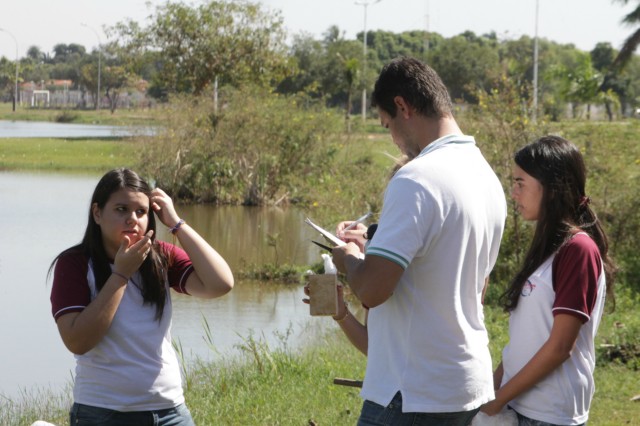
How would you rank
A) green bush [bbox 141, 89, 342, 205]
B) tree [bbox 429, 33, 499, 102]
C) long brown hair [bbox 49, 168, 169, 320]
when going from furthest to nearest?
tree [bbox 429, 33, 499, 102] < green bush [bbox 141, 89, 342, 205] < long brown hair [bbox 49, 168, 169, 320]

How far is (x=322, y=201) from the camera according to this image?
47.6ft

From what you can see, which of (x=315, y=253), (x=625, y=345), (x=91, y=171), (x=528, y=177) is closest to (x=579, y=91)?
(x=91, y=171)

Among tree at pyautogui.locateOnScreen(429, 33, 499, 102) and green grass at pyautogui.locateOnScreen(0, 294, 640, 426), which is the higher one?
tree at pyautogui.locateOnScreen(429, 33, 499, 102)

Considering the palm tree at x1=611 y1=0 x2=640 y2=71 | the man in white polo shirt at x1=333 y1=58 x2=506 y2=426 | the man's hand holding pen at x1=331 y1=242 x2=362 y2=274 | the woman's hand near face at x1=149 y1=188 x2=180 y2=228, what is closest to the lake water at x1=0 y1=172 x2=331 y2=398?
the woman's hand near face at x1=149 y1=188 x2=180 y2=228

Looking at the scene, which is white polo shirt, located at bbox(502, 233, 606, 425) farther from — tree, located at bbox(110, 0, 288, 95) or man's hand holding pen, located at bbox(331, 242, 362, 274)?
tree, located at bbox(110, 0, 288, 95)

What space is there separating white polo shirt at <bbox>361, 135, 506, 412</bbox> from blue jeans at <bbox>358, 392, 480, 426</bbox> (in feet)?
0.09

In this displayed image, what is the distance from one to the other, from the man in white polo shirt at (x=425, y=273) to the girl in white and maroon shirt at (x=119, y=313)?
0.79 m

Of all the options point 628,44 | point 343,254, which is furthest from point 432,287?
point 628,44

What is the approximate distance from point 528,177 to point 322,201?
10842 millimetres

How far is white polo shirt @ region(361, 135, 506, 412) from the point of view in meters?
2.86

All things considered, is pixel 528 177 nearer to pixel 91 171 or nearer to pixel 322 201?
pixel 322 201

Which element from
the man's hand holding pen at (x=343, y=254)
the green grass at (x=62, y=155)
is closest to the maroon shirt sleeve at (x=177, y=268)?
the man's hand holding pen at (x=343, y=254)

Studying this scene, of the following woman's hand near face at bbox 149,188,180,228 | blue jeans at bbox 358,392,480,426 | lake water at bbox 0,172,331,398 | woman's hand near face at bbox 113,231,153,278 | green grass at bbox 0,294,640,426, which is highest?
woman's hand near face at bbox 149,188,180,228

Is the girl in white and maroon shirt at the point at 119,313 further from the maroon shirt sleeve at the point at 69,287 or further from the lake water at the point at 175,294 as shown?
the lake water at the point at 175,294
